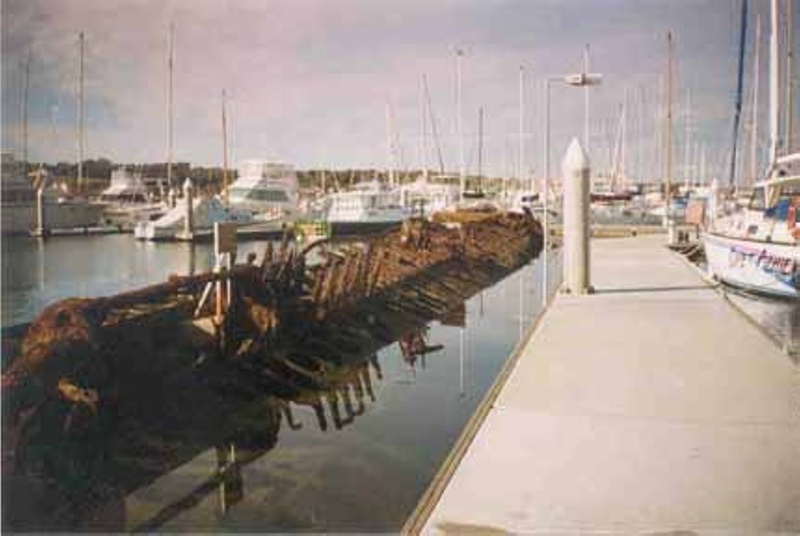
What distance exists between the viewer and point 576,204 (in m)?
6.29

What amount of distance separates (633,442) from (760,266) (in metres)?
6.25

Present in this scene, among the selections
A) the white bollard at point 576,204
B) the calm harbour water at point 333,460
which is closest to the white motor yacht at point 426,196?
the white bollard at point 576,204

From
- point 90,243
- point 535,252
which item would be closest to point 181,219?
point 90,243

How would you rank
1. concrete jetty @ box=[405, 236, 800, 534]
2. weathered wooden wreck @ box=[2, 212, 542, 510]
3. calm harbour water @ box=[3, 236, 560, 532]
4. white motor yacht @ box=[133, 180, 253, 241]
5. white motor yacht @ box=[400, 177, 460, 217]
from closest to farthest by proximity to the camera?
concrete jetty @ box=[405, 236, 800, 534] < calm harbour water @ box=[3, 236, 560, 532] < weathered wooden wreck @ box=[2, 212, 542, 510] < white motor yacht @ box=[133, 180, 253, 241] < white motor yacht @ box=[400, 177, 460, 217]

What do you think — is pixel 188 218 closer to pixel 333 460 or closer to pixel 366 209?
pixel 366 209

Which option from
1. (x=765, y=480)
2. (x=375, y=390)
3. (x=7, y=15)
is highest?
(x=7, y=15)

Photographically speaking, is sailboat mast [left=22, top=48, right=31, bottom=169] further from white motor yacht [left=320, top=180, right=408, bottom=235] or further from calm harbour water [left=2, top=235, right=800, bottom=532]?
white motor yacht [left=320, top=180, right=408, bottom=235]

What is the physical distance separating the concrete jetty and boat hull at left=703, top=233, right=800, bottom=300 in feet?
9.85

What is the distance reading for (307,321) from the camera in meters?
5.77

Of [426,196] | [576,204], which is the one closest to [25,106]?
[576,204]

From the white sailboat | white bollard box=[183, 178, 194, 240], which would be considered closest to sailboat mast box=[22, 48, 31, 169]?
the white sailboat

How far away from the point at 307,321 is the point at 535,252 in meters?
11.0

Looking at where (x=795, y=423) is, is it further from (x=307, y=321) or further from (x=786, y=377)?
(x=307, y=321)

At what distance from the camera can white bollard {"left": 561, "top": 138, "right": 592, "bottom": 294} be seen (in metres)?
6.27
